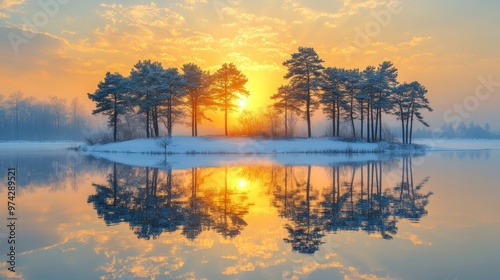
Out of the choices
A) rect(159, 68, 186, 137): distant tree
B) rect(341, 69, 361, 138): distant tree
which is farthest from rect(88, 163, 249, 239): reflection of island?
rect(341, 69, 361, 138): distant tree

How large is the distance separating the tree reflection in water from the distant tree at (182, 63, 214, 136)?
43.2 meters

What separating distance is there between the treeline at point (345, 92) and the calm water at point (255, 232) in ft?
152

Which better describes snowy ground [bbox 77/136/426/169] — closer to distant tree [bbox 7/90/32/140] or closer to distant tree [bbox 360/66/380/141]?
distant tree [bbox 360/66/380/141]

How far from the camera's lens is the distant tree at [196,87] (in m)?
65.2

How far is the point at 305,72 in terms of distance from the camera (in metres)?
63.8

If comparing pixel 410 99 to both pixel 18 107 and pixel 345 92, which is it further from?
A: pixel 18 107

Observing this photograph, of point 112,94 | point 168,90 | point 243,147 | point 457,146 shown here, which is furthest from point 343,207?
point 457,146

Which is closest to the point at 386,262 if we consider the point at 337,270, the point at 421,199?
the point at 337,270

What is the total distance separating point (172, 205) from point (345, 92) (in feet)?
188

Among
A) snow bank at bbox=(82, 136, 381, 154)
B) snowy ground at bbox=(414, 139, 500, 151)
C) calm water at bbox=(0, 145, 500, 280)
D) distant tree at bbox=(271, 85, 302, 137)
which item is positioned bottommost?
calm water at bbox=(0, 145, 500, 280)

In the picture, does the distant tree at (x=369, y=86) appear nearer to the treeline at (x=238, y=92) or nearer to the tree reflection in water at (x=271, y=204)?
the treeline at (x=238, y=92)

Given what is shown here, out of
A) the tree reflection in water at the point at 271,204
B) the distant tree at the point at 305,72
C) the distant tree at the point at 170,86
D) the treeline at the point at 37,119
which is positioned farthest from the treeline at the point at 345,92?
the treeline at the point at 37,119

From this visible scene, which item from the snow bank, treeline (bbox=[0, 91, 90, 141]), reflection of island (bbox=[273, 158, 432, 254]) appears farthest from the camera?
treeline (bbox=[0, 91, 90, 141])

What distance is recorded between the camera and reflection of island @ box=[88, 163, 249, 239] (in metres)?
11.2
